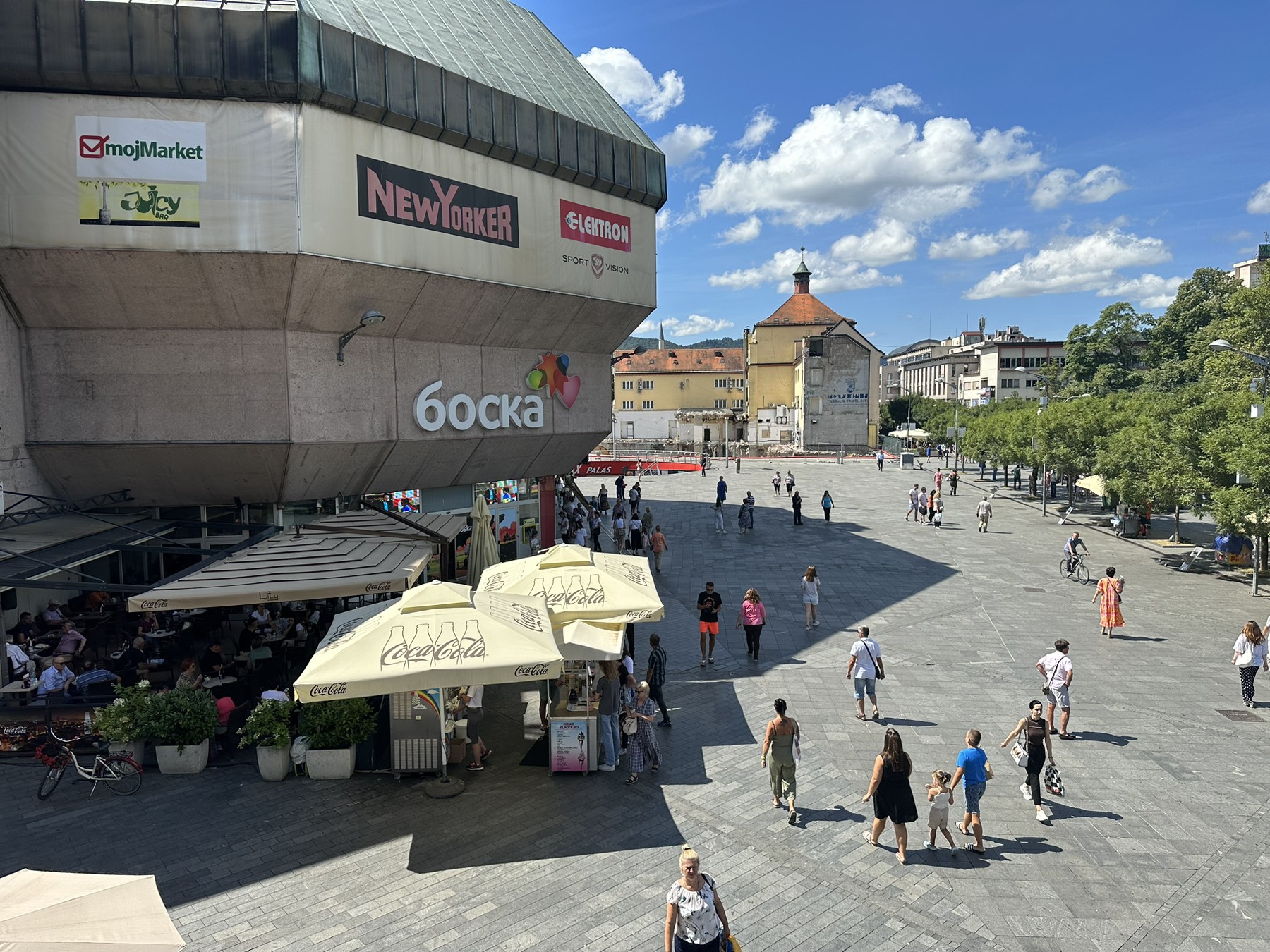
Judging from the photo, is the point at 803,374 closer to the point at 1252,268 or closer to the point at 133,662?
the point at 1252,268

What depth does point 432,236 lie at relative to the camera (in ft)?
58.6

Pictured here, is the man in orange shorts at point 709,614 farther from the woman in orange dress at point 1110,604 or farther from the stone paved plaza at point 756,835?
the woman in orange dress at point 1110,604

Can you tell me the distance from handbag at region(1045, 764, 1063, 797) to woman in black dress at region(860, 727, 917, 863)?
246cm

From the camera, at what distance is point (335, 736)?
10867mm

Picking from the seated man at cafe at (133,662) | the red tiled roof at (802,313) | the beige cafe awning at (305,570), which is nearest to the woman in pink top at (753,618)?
the beige cafe awning at (305,570)

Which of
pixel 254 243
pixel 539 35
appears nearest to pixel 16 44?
A: pixel 254 243

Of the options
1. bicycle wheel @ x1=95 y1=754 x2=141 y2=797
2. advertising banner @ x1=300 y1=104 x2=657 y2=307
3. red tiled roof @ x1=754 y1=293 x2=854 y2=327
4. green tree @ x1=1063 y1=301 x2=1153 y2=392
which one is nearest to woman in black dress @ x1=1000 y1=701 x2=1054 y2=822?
bicycle wheel @ x1=95 y1=754 x2=141 y2=797

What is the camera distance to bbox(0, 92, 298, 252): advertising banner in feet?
47.4

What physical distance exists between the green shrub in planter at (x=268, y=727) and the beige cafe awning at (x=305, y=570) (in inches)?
55.3

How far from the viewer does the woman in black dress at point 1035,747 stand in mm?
Answer: 9742

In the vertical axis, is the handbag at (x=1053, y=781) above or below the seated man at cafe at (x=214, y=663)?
below

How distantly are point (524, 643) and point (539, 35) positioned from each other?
22.4 m

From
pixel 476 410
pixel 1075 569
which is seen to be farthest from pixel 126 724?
pixel 1075 569

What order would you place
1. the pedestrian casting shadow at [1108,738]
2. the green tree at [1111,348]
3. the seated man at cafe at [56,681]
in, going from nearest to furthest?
the pedestrian casting shadow at [1108,738] → the seated man at cafe at [56,681] → the green tree at [1111,348]
